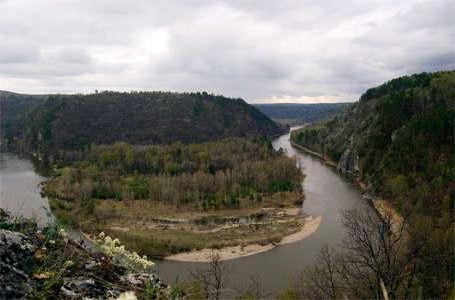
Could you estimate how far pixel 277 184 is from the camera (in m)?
55.4

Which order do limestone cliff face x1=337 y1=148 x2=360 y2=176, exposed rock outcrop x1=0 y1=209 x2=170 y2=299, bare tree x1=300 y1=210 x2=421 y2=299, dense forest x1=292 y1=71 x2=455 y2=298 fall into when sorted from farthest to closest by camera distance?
limestone cliff face x1=337 y1=148 x2=360 y2=176
dense forest x1=292 y1=71 x2=455 y2=298
bare tree x1=300 y1=210 x2=421 y2=299
exposed rock outcrop x1=0 y1=209 x2=170 y2=299

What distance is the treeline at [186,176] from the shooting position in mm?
50594

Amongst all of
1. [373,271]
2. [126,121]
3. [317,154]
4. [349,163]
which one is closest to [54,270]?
[373,271]

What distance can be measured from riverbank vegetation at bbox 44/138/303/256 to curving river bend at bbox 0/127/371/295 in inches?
85.7

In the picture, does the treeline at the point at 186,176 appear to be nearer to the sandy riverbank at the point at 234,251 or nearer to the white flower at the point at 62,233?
the sandy riverbank at the point at 234,251

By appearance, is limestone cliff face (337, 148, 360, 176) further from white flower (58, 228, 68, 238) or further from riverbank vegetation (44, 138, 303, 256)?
white flower (58, 228, 68, 238)

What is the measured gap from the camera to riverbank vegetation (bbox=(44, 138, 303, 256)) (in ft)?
120

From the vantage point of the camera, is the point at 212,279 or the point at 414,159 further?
the point at 414,159

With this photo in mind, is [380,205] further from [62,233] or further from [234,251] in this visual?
[62,233]

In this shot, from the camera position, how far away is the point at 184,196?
49.7 m

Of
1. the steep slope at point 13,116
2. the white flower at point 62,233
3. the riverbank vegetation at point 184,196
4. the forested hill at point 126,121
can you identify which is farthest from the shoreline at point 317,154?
the white flower at point 62,233

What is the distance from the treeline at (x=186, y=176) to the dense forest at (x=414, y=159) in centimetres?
1167

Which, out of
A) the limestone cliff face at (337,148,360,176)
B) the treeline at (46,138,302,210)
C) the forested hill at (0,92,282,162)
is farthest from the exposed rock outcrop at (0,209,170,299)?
the forested hill at (0,92,282,162)

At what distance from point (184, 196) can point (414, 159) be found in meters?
26.2
